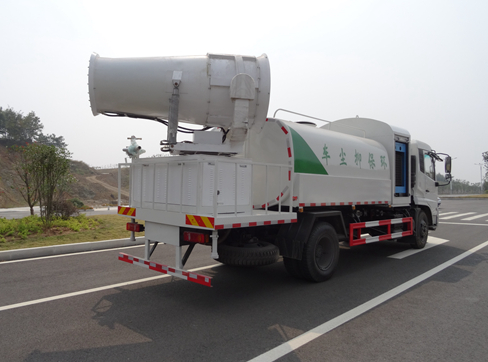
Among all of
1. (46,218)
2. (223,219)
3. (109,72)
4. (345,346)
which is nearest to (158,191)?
(223,219)

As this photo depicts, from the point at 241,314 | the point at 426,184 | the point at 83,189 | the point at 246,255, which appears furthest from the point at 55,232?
the point at 83,189

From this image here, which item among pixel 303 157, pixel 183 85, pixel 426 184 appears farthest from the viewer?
pixel 426 184

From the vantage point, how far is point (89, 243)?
28.7 feet

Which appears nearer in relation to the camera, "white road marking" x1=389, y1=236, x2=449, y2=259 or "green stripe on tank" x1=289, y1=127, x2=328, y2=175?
"green stripe on tank" x1=289, y1=127, x2=328, y2=175

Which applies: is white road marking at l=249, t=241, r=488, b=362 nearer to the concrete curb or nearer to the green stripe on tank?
the green stripe on tank

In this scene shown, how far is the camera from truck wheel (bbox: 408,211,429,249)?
9.38 meters

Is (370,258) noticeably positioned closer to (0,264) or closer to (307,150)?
(307,150)

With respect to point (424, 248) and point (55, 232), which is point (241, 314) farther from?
point (55, 232)

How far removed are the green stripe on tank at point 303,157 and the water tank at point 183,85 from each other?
1039 mm

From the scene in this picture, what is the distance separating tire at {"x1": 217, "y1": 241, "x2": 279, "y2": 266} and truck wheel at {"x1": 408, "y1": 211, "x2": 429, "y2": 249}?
225 inches

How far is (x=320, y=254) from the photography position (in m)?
6.28

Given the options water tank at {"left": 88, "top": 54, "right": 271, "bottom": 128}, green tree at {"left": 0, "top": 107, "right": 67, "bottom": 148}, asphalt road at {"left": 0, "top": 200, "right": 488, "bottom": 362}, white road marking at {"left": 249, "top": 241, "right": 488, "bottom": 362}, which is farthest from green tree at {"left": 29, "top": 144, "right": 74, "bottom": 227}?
green tree at {"left": 0, "top": 107, "right": 67, "bottom": 148}

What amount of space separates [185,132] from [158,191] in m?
0.98

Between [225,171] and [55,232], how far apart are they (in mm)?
7236
